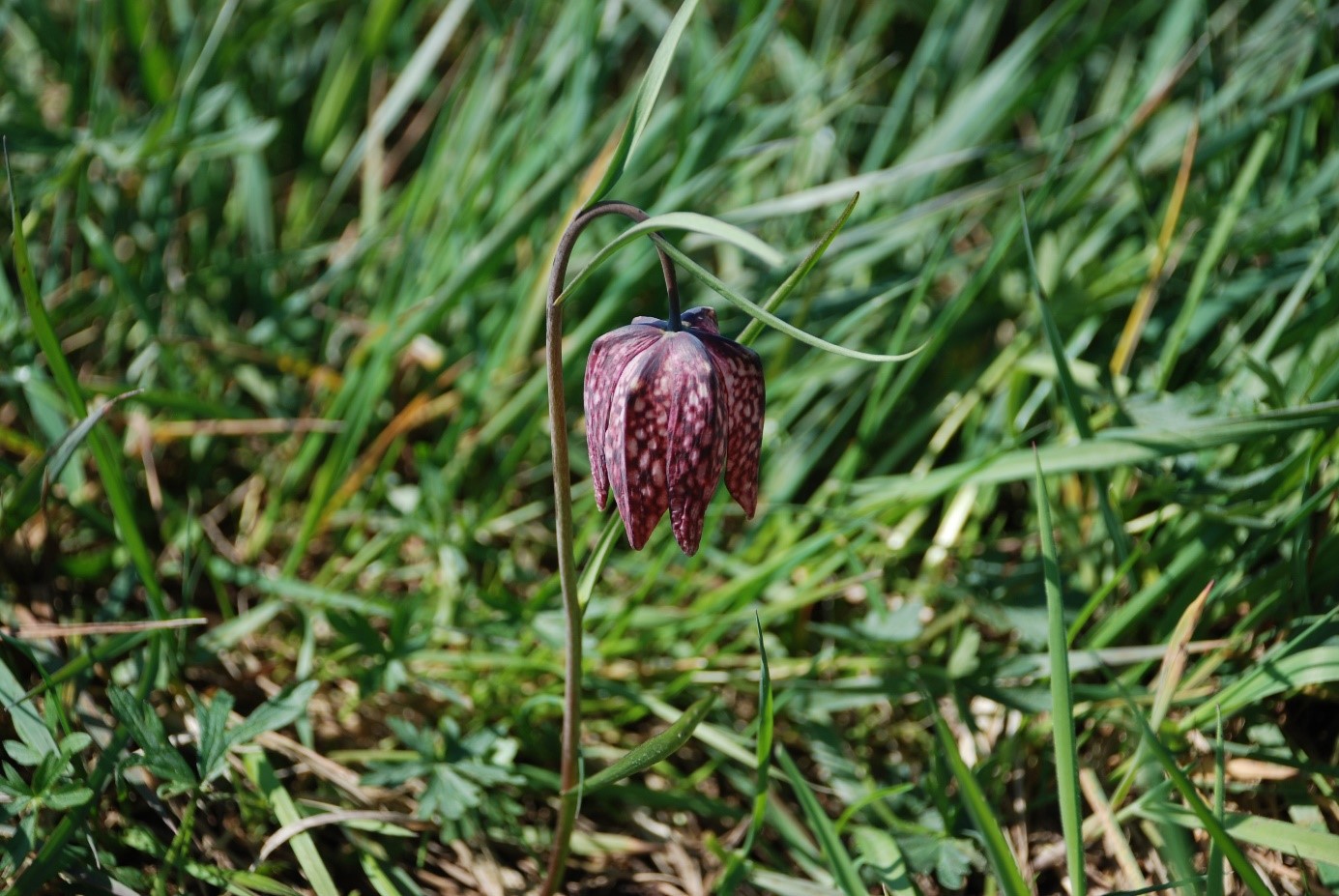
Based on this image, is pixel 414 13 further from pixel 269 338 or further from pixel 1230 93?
pixel 1230 93

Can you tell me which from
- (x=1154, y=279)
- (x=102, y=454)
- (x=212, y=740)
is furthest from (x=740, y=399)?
(x=1154, y=279)

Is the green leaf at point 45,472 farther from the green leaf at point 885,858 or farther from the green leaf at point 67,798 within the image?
the green leaf at point 885,858

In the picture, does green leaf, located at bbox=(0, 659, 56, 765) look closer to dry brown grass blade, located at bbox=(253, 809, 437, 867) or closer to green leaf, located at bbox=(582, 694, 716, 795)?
dry brown grass blade, located at bbox=(253, 809, 437, 867)

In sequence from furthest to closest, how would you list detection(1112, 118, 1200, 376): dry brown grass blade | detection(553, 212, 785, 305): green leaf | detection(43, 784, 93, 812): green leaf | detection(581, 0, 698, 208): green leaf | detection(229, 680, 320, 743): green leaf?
1. detection(1112, 118, 1200, 376): dry brown grass blade
2. detection(229, 680, 320, 743): green leaf
3. detection(43, 784, 93, 812): green leaf
4. detection(581, 0, 698, 208): green leaf
5. detection(553, 212, 785, 305): green leaf

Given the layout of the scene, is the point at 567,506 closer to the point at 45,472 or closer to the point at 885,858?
the point at 885,858

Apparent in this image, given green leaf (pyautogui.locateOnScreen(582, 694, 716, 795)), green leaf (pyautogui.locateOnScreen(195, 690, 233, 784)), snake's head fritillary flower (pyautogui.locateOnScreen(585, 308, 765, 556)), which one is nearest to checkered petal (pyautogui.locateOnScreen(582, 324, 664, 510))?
snake's head fritillary flower (pyautogui.locateOnScreen(585, 308, 765, 556))
